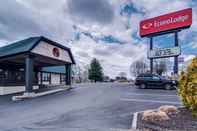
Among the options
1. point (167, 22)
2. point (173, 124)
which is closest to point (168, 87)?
point (167, 22)

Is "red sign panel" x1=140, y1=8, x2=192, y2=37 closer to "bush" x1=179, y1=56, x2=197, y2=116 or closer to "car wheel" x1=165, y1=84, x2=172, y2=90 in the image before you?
"car wheel" x1=165, y1=84, x2=172, y2=90

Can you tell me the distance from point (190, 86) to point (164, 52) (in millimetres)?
24290

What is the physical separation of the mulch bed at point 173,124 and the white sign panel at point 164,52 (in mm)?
23562

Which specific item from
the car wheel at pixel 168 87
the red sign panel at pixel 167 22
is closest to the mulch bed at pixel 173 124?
the car wheel at pixel 168 87

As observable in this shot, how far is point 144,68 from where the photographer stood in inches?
2667

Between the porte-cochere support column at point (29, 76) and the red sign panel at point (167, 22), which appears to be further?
the red sign panel at point (167, 22)

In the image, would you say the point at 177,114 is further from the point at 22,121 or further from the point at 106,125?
the point at 22,121

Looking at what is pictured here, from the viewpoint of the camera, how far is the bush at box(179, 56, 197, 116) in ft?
27.5

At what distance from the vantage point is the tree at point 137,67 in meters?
68.7

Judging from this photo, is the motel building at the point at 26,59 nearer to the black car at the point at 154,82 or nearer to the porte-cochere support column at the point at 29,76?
the porte-cochere support column at the point at 29,76

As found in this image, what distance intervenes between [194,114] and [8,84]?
21659 mm

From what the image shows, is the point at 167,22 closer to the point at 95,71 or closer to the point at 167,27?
the point at 167,27

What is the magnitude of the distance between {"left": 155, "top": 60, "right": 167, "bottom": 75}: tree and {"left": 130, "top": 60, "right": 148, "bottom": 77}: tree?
8.51m

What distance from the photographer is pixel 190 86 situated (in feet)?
28.4
